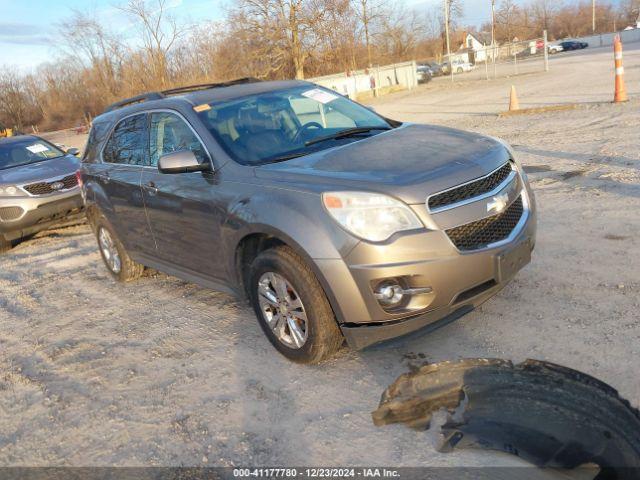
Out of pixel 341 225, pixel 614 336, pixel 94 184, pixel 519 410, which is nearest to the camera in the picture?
pixel 519 410

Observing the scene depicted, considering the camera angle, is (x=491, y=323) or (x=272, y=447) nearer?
(x=272, y=447)

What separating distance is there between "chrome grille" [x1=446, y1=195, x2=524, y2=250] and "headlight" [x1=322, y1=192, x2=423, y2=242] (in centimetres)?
25

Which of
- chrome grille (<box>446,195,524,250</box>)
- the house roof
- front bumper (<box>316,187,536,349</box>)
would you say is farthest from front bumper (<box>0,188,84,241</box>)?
the house roof

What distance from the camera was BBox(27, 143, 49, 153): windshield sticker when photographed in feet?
32.8

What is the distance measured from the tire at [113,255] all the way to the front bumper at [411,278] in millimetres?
3269

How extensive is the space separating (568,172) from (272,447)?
614 cm

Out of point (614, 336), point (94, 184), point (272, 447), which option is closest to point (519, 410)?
point (614, 336)

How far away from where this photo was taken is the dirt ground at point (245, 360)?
305 cm

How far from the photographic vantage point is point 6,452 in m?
3.32

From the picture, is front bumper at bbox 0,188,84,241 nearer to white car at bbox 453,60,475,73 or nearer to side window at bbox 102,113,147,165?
side window at bbox 102,113,147,165

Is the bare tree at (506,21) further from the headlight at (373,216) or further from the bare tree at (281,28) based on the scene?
the headlight at (373,216)

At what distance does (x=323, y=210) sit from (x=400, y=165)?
586 millimetres

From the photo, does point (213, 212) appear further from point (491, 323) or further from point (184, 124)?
point (491, 323)

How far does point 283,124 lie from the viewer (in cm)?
438
